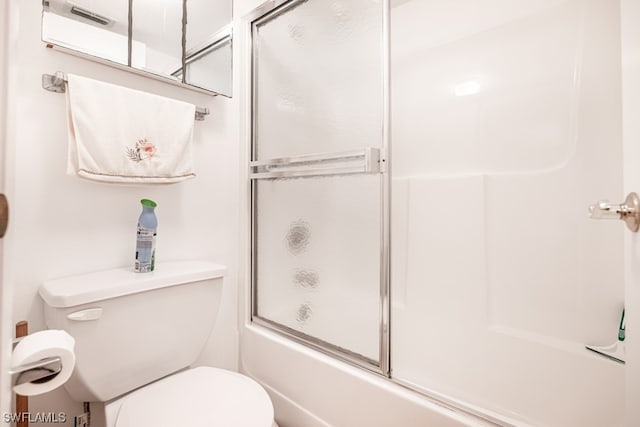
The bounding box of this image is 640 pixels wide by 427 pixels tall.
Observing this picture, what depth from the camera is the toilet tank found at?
0.87 meters

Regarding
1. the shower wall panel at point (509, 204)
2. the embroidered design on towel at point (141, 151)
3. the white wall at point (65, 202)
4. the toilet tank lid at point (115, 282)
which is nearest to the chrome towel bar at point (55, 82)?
the white wall at point (65, 202)

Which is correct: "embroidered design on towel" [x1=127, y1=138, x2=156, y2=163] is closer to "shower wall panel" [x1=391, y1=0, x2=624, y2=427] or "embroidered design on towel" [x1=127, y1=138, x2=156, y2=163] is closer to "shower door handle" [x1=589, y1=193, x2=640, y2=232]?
"shower wall panel" [x1=391, y1=0, x2=624, y2=427]

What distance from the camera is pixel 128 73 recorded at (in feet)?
3.62

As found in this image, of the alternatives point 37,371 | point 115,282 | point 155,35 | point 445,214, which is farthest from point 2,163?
point 445,214

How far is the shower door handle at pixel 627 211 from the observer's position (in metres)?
0.51

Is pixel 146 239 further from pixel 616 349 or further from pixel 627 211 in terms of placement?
pixel 616 349

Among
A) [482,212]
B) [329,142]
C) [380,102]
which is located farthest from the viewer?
[482,212]

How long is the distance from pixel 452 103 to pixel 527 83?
0.31m

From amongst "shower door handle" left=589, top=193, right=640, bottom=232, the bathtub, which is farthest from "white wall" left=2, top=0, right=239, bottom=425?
"shower door handle" left=589, top=193, right=640, bottom=232

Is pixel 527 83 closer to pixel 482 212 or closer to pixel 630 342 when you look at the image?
pixel 482 212

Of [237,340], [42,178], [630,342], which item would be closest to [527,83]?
[630,342]

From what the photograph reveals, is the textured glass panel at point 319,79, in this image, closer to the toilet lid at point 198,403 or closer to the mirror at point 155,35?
the mirror at point 155,35

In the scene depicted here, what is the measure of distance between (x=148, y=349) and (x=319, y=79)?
3.67 ft

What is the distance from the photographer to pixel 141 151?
3.46 feet
